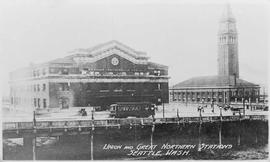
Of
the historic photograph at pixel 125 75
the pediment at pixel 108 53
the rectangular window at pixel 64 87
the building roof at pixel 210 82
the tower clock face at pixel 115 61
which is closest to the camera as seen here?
the historic photograph at pixel 125 75

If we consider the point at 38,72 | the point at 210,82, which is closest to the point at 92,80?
the point at 38,72

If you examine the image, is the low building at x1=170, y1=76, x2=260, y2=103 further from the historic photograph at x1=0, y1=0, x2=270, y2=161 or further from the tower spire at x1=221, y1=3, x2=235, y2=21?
the tower spire at x1=221, y1=3, x2=235, y2=21

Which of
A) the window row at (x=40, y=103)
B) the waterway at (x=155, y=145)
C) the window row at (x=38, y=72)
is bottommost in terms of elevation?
the waterway at (x=155, y=145)

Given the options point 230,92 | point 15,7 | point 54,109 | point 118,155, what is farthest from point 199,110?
point 15,7

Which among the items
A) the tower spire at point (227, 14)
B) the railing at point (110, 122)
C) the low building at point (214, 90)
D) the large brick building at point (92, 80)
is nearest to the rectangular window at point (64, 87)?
the large brick building at point (92, 80)

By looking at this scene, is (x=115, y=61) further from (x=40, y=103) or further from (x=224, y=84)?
(x=224, y=84)

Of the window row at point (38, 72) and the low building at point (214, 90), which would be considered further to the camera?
the low building at point (214, 90)

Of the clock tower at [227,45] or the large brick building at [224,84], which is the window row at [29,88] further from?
the clock tower at [227,45]
